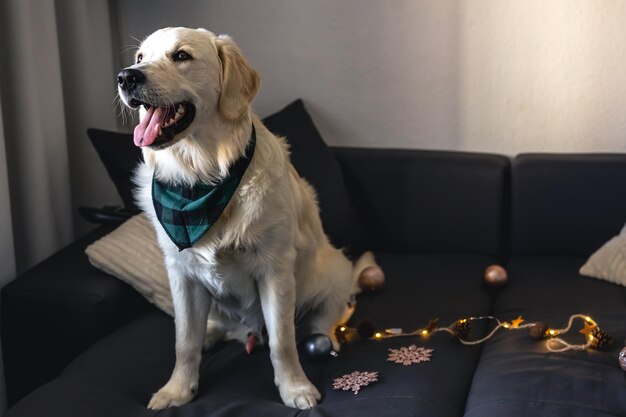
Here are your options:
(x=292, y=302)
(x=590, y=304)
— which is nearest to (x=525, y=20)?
(x=590, y=304)

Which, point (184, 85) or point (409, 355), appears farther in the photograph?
point (409, 355)

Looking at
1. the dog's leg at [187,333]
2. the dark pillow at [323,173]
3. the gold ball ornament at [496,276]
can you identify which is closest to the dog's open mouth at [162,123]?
the dog's leg at [187,333]

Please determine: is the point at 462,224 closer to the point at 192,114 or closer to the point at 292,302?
the point at 292,302

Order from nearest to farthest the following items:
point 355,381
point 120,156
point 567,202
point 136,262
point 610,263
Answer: point 355,381 → point 136,262 → point 610,263 → point 120,156 → point 567,202

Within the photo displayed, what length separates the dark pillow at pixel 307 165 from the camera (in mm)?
2578

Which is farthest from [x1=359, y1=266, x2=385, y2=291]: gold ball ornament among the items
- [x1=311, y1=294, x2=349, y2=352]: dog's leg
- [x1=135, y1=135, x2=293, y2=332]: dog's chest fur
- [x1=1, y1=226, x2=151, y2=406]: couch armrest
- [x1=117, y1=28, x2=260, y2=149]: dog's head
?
[x1=117, y1=28, x2=260, y2=149]: dog's head

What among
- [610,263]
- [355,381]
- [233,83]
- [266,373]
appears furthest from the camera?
[610,263]

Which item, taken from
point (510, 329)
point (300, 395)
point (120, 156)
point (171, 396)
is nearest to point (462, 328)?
point (510, 329)

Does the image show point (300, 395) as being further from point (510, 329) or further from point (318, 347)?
point (510, 329)

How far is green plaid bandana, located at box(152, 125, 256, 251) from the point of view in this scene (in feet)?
6.24

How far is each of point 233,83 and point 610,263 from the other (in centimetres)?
126

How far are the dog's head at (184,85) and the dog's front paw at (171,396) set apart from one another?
0.57 metres

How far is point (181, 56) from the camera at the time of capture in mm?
1804

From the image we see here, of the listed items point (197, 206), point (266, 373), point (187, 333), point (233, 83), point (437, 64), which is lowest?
point (266, 373)
